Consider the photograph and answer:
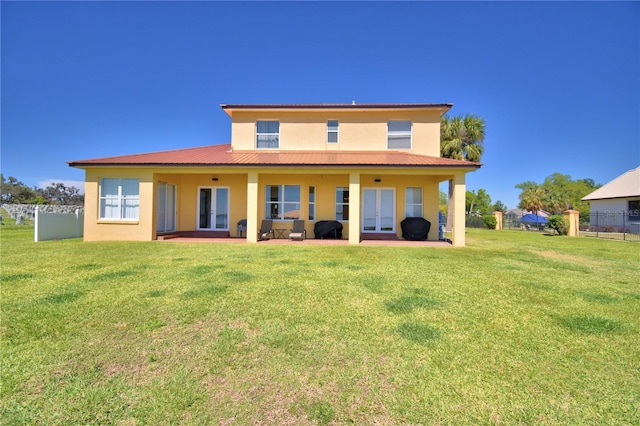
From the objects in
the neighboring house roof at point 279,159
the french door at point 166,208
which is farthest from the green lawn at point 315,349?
the french door at point 166,208

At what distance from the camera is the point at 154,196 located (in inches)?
561

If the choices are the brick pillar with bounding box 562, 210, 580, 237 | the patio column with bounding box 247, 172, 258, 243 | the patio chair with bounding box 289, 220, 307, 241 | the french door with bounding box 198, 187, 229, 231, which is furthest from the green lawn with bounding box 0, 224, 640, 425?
the brick pillar with bounding box 562, 210, 580, 237

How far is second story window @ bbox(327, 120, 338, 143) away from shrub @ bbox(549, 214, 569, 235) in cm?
Result: 1845

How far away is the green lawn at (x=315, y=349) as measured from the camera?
2.72 meters

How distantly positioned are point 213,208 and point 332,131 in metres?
7.69

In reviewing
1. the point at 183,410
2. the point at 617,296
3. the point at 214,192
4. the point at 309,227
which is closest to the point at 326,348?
the point at 183,410

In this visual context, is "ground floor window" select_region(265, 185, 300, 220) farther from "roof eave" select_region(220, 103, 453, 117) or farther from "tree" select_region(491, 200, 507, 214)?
"tree" select_region(491, 200, 507, 214)

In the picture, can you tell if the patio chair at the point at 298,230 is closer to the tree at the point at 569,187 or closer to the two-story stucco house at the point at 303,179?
the two-story stucco house at the point at 303,179

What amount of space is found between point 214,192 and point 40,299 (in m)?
11.6

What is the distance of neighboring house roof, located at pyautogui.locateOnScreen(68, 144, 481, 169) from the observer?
13336mm

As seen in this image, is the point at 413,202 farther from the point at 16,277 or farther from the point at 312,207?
the point at 16,277

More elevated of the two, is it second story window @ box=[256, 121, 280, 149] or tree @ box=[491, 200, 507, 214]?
second story window @ box=[256, 121, 280, 149]

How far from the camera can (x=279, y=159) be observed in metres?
14.5

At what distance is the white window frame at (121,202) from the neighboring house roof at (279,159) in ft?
3.44
